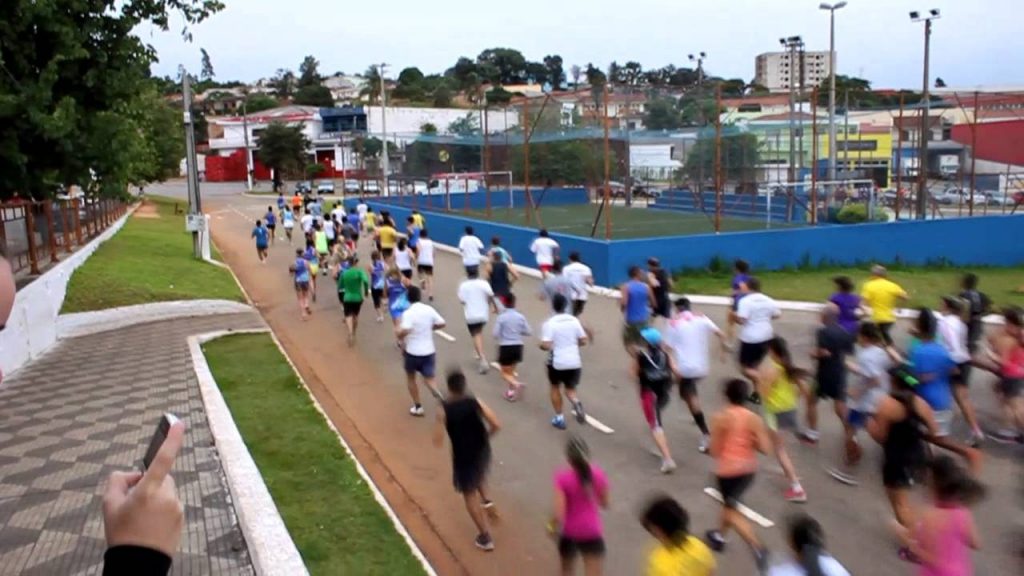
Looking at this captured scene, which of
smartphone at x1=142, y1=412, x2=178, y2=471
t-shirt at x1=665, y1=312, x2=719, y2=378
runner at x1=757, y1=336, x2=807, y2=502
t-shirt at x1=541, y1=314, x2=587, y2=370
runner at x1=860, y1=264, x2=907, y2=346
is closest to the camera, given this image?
smartphone at x1=142, y1=412, x2=178, y2=471

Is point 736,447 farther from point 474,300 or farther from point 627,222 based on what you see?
point 627,222

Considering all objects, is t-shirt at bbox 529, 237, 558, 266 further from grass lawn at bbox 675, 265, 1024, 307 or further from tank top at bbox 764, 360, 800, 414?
tank top at bbox 764, 360, 800, 414

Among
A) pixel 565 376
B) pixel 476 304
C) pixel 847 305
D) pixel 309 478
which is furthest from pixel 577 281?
pixel 309 478

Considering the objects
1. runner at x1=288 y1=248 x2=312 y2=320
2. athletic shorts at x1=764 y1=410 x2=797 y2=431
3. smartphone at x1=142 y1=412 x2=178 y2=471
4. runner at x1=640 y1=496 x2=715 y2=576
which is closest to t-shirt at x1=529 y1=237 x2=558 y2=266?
runner at x1=288 y1=248 x2=312 y2=320

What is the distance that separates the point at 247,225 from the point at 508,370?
33.8 meters

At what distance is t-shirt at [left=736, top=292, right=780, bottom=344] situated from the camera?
1067 cm

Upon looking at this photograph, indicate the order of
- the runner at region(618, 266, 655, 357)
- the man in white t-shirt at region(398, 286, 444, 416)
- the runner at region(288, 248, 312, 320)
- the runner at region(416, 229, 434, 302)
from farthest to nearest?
1. the runner at region(416, 229, 434, 302)
2. the runner at region(288, 248, 312, 320)
3. the runner at region(618, 266, 655, 357)
4. the man in white t-shirt at region(398, 286, 444, 416)

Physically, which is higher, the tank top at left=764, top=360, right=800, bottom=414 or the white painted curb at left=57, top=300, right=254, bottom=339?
the tank top at left=764, top=360, right=800, bottom=414

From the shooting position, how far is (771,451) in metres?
7.29

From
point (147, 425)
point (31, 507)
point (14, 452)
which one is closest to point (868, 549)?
point (31, 507)

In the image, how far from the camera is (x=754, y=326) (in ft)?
35.3

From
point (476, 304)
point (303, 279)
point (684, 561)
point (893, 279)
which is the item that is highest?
point (476, 304)

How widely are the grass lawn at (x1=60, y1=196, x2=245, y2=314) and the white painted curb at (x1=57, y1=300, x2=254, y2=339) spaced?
28cm

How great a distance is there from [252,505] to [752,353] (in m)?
6.04
